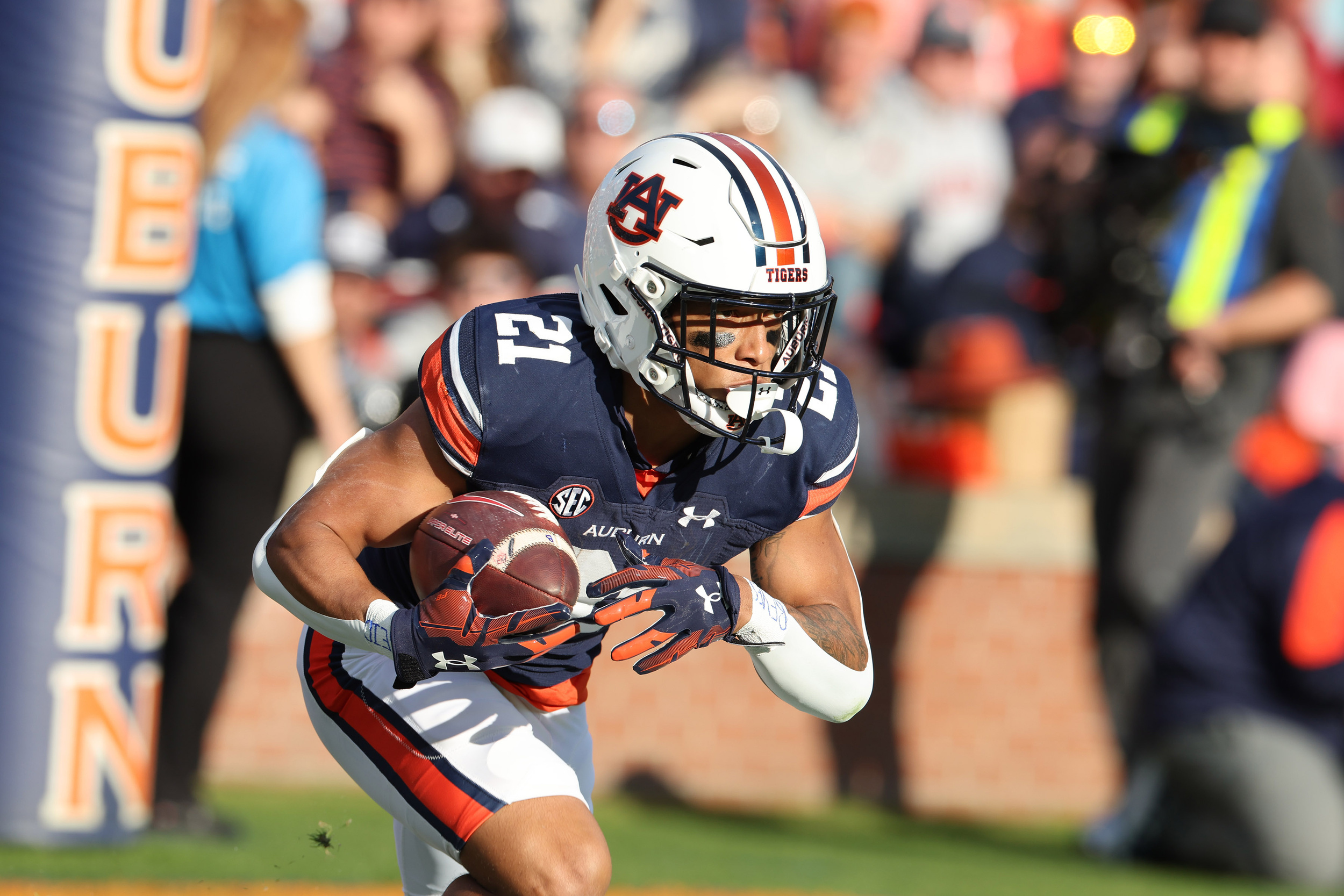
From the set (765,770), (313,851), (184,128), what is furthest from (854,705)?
(765,770)

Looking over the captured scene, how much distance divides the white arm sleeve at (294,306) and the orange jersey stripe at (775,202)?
2251mm

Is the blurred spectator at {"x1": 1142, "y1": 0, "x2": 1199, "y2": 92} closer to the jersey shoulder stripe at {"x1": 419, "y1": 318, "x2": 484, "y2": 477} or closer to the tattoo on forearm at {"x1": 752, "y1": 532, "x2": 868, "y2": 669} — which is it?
the tattoo on forearm at {"x1": 752, "y1": 532, "x2": 868, "y2": 669}

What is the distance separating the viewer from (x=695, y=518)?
2918 millimetres

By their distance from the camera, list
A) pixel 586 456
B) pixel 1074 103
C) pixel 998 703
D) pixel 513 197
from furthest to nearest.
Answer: pixel 1074 103, pixel 998 703, pixel 513 197, pixel 586 456

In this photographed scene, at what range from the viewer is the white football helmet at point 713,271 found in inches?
109

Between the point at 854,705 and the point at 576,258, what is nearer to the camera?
the point at 854,705

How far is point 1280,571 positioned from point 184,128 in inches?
149

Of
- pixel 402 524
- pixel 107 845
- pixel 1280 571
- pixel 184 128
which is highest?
pixel 184 128

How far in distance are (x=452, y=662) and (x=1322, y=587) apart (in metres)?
3.73

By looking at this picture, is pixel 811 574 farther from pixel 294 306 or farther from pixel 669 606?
pixel 294 306

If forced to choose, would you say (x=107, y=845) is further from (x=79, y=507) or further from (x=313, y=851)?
(x=79, y=507)

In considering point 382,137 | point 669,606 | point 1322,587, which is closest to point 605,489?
point 669,606

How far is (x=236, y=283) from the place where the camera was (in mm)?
4871

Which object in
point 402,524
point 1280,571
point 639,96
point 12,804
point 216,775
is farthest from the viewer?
point 639,96
